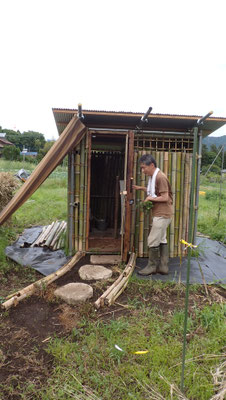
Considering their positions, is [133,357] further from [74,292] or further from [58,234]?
[58,234]

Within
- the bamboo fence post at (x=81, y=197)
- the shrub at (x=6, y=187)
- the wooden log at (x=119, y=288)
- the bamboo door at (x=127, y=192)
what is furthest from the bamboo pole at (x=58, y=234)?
the wooden log at (x=119, y=288)

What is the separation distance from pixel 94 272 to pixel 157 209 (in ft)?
4.42

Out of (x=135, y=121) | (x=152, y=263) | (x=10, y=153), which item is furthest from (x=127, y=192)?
(x=10, y=153)

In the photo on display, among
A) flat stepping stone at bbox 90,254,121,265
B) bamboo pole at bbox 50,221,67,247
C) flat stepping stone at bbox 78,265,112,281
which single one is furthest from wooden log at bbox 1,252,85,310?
bamboo pole at bbox 50,221,67,247

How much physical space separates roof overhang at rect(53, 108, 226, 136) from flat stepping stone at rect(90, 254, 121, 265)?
2391mm

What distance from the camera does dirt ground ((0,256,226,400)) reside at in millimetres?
2207

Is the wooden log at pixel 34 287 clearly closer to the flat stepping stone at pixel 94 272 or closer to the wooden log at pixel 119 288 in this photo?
the flat stepping stone at pixel 94 272

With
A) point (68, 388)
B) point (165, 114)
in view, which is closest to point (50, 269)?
point (68, 388)

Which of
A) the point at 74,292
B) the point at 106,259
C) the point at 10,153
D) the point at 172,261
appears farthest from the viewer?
the point at 10,153

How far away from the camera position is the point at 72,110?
439 cm

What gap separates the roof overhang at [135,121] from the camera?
4395mm

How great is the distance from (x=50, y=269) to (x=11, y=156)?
25.7m

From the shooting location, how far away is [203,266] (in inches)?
174

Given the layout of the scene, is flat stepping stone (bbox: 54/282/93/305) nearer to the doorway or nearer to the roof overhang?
the roof overhang
